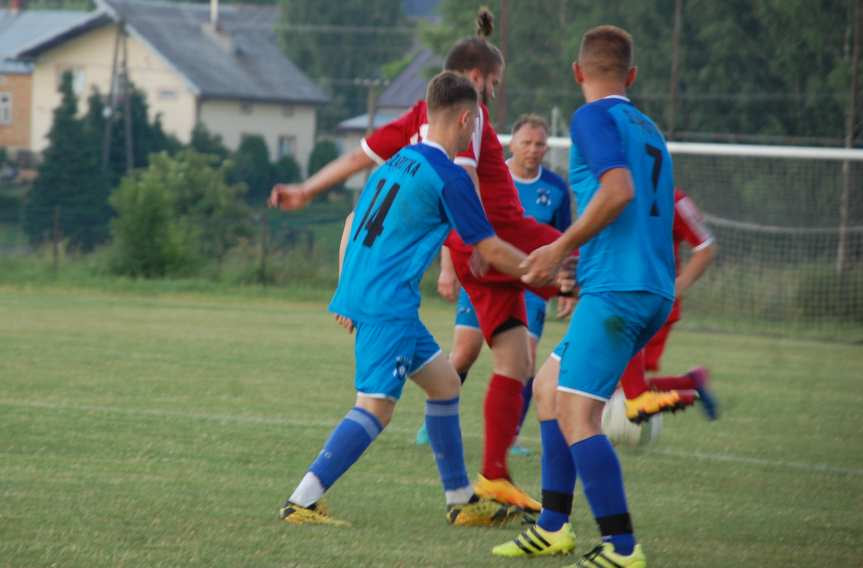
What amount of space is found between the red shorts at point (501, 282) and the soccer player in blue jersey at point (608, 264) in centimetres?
119

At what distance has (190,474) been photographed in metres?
6.79

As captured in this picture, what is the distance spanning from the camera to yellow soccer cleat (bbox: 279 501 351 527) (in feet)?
18.7

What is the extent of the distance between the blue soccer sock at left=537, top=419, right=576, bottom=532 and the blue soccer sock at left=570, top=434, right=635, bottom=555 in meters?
0.43

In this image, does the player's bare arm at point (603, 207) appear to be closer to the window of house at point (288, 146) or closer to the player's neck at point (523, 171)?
the player's neck at point (523, 171)

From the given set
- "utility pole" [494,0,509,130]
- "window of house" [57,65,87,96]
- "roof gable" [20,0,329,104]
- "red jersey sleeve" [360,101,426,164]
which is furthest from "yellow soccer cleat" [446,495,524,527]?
"window of house" [57,65,87,96]

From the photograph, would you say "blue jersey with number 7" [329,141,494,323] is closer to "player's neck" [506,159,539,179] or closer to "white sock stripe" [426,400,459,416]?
"white sock stripe" [426,400,459,416]

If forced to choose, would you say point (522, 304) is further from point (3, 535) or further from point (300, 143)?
point (300, 143)

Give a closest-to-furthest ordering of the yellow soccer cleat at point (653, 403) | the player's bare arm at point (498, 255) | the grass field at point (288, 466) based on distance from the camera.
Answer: the grass field at point (288, 466) < the player's bare arm at point (498, 255) < the yellow soccer cleat at point (653, 403)

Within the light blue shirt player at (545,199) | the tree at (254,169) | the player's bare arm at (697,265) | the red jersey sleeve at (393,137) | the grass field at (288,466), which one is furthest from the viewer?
the tree at (254,169)

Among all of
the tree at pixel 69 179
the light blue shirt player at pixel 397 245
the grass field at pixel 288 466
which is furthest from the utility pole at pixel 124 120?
the light blue shirt player at pixel 397 245

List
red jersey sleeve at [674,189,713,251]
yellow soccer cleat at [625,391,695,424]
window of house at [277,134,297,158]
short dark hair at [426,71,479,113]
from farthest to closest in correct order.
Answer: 1. window of house at [277,134,297,158]
2. yellow soccer cleat at [625,391,695,424]
3. red jersey sleeve at [674,189,713,251]
4. short dark hair at [426,71,479,113]

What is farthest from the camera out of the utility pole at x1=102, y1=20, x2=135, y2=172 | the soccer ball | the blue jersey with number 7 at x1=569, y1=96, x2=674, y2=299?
the utility pole at x1=102, y1=20, x2=135, y2=172

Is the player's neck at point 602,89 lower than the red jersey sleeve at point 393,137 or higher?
higher

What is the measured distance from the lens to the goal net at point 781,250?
20078 mm
